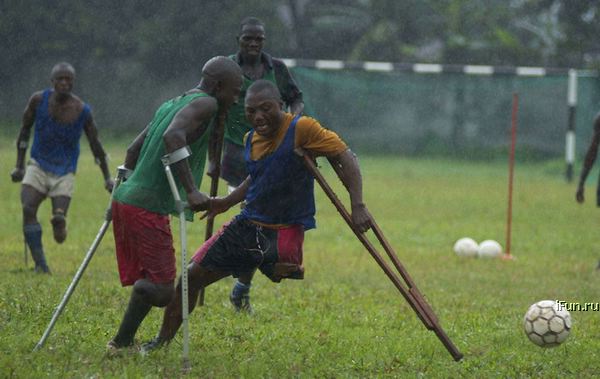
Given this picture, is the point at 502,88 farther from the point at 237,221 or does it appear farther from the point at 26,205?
the point at 237,221

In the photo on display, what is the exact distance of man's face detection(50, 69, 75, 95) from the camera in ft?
35.8

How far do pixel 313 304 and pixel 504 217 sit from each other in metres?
9.50

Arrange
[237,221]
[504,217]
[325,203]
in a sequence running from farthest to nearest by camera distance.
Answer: [325,203] → [504,217] → [237,221]

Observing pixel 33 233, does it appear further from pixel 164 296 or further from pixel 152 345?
pixel 164 296

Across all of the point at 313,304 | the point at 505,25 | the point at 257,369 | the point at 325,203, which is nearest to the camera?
the point at 257,369

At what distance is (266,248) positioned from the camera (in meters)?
7.22

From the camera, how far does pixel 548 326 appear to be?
25.2 ft

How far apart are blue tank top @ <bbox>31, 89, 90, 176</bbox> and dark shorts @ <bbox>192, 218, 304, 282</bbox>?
4.38m

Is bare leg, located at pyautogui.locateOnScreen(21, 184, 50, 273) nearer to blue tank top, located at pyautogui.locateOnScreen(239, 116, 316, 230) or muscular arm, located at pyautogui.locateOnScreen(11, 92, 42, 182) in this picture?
muscular arm, located at pyautogui.locateOnScreen(11, 92, 42, 182)

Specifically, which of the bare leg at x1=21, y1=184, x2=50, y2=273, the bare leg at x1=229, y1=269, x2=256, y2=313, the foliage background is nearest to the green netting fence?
the foliage background

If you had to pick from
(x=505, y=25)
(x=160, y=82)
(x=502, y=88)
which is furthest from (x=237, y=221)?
(x=505, y=25)

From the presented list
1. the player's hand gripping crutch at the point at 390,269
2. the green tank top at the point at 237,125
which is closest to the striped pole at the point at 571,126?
the green tank top at the point at 237,125

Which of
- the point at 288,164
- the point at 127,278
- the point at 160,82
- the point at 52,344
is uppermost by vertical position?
the point at 288,164

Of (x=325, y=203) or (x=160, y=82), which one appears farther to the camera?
(x=160, y=82)
